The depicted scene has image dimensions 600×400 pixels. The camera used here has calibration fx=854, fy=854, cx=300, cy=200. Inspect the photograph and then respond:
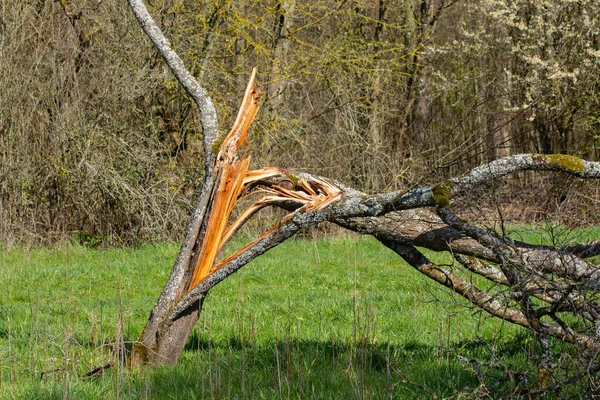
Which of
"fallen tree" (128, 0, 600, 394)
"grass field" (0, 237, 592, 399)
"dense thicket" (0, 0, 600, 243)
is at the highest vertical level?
"dense thicket" (0, 0, 600, 243)

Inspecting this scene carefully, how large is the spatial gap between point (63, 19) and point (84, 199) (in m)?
3.06

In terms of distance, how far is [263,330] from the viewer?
7512 mm

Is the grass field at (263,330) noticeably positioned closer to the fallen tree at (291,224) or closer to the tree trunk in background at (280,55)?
the fallen tree at (291,224)

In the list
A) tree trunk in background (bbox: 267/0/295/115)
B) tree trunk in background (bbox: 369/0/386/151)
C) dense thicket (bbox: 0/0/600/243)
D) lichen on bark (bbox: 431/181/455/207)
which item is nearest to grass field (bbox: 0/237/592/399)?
lichen on bark (bbox: 431/181/455/207)

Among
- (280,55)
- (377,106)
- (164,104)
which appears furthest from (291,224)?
(377,106)

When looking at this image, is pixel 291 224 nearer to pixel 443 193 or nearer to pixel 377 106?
pixel 443 193

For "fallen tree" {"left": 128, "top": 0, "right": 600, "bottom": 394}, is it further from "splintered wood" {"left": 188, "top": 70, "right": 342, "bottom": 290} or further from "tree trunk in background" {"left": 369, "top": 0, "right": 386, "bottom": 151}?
"tree trunk in background" {"left": 369, "top": 0, "right": 386, "bottom": 151}

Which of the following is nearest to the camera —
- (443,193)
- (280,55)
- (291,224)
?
(443,193)

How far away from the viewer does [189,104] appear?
14.9 m

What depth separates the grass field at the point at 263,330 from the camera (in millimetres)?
5414

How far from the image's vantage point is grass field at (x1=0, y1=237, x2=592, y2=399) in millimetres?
5414

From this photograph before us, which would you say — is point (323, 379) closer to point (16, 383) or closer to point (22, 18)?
point (16, 383)

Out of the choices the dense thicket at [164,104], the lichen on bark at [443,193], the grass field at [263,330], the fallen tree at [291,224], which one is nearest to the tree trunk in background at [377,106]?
the dense thicket at [164,104]

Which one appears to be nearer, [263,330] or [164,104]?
[263,330]
